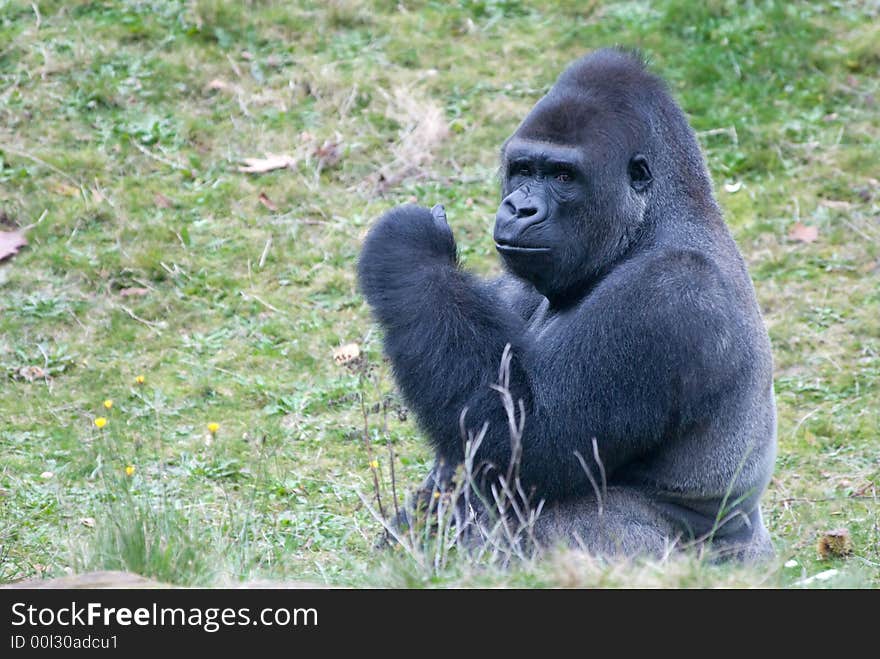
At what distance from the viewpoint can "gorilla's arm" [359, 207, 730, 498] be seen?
455cm

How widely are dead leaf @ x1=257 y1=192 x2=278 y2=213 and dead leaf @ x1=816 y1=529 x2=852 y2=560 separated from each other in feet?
14.3

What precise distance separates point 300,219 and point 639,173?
13.4 ft

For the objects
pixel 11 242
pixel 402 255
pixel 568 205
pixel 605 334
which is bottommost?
pixel 11 242

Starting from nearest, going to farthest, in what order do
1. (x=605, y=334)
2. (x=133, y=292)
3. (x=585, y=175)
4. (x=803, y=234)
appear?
(x=605, y=334) < (x=585, y=175) < (x=133, y=292) < (x=803, y=234)

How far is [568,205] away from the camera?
4.83 m

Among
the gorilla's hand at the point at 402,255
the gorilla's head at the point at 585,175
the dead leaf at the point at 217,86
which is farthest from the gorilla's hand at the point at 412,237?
the dead leaf at the point at 217,86

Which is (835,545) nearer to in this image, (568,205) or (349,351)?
(568,205)

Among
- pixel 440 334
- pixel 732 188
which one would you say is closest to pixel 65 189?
pixel 732 188

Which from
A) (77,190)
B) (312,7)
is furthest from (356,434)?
(312,7)

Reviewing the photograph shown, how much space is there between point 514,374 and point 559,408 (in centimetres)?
22

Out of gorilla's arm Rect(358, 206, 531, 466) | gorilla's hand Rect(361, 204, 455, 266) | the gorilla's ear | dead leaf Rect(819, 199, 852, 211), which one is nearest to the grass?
dead leaf Rect(819, 199, 852, 211)

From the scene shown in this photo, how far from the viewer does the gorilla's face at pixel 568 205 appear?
4773mm

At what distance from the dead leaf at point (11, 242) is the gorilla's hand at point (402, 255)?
3.84m
